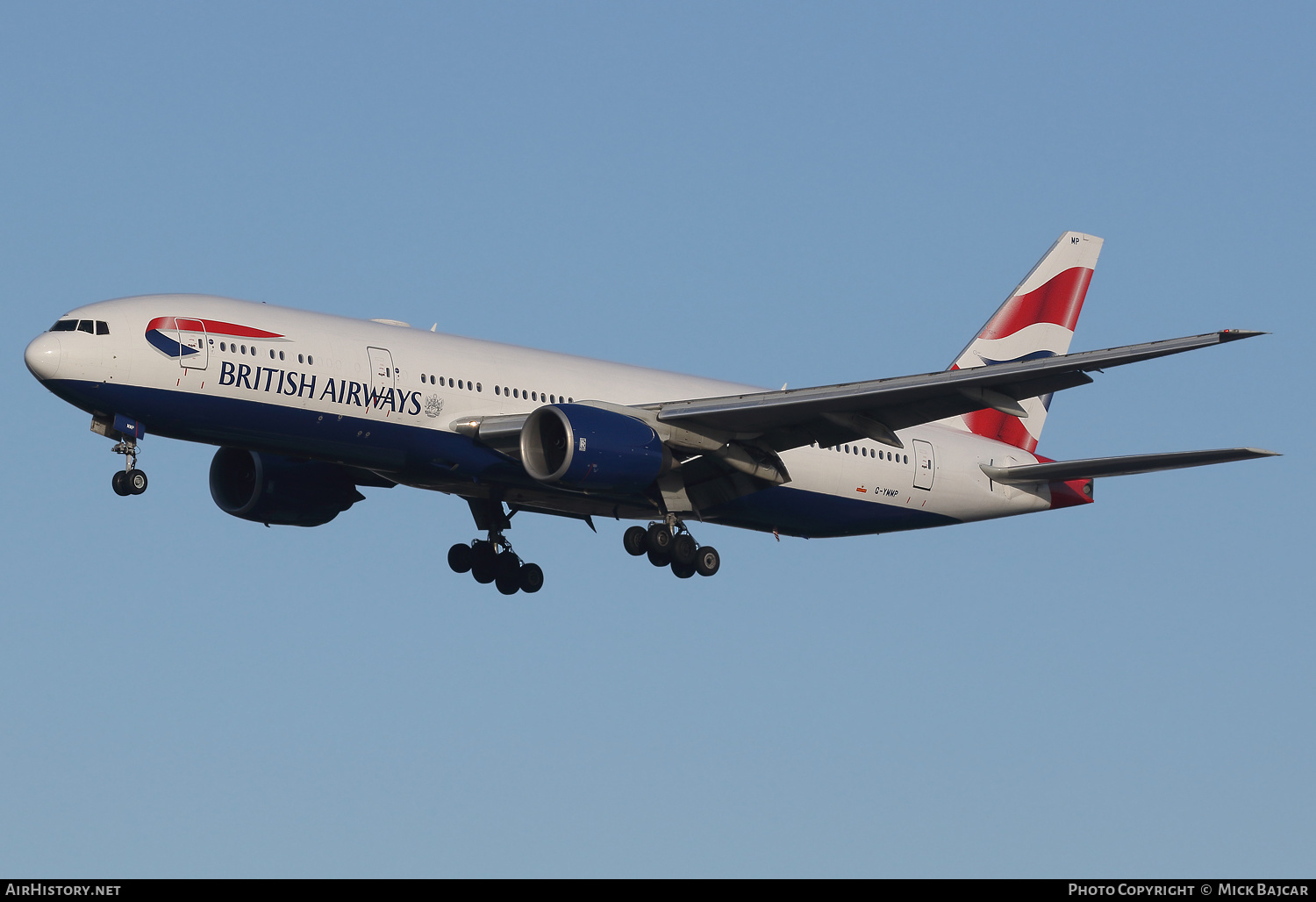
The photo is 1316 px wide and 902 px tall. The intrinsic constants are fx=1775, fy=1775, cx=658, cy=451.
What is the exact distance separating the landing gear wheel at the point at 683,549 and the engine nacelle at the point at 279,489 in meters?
8.41

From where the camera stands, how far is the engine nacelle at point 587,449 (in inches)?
1476

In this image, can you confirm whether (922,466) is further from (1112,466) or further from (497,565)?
(497,565)

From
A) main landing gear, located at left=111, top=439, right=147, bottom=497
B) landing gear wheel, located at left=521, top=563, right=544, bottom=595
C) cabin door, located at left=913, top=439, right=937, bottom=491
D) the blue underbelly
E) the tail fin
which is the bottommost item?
main landing gear, located at left=111, top=439, right=147, bottom=497

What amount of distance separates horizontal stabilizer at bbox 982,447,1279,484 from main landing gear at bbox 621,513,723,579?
30.5ft

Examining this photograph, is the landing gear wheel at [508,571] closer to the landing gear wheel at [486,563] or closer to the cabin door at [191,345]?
the landing gear wheel at [486,563]

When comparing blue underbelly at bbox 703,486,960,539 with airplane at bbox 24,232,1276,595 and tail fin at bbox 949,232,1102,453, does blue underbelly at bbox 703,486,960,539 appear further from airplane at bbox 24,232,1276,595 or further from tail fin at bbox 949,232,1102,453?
tail fin at bbox 949,232,1102,453

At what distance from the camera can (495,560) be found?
45188 millimetres

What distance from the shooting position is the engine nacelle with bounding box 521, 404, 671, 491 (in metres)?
37.5

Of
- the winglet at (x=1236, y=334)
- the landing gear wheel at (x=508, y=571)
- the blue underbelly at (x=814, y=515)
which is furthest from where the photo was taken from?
the landing gear wheel at (x=508, y=571)

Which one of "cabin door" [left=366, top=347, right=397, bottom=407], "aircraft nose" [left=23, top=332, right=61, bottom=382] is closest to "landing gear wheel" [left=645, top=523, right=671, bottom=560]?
"cabin door" [left=366, top=347, right=397, bottom=407]

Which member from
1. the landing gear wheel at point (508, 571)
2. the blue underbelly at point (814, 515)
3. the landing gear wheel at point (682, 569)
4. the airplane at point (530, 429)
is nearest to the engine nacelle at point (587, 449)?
the airplane at point (530, 429)

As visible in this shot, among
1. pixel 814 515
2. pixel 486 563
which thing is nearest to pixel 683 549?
pixel 814 515

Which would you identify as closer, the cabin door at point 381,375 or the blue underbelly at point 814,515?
the cabin door at point 381,375
